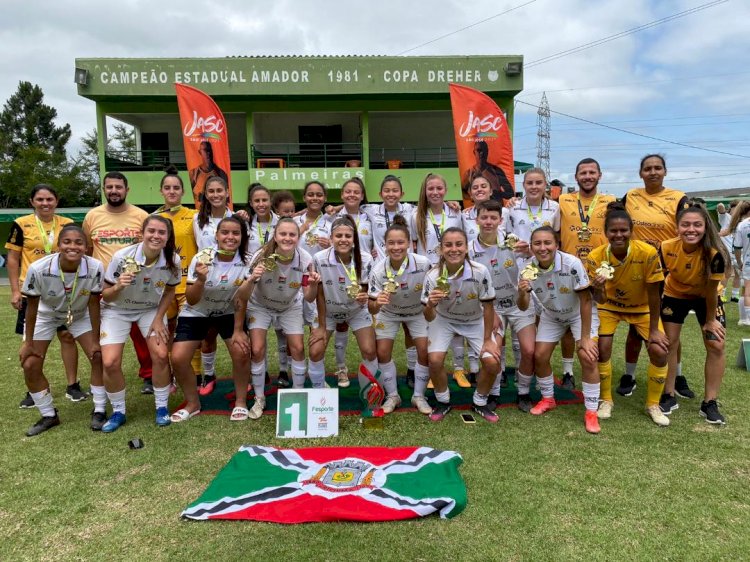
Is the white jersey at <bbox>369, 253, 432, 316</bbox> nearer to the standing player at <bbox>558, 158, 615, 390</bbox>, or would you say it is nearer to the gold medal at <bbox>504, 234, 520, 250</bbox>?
the gold medal at <bbox>504, 234, 520, 250</bbox>

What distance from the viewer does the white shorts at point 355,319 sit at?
15.8 ft

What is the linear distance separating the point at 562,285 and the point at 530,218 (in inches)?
38.9

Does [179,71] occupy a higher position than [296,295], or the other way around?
[179,71]

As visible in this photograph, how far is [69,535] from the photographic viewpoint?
2.80 meters

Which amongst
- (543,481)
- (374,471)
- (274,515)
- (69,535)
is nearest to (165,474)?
(69,535)

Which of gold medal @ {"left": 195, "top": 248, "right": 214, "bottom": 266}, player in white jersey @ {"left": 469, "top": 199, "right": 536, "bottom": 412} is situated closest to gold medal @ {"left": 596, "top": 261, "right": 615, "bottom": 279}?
player in white jersey @ {"left": 469, "top": 199, "right": 536, "bottom": 412}

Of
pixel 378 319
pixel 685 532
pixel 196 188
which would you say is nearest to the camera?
pixel 685 532

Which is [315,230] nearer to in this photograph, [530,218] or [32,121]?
[530,218]

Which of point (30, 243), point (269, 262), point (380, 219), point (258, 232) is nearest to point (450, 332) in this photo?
point (380, 219)

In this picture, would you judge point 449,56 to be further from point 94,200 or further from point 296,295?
point 94,200

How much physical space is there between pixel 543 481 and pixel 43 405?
169 inches

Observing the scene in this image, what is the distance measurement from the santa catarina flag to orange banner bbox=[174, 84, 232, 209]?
674 centimetres

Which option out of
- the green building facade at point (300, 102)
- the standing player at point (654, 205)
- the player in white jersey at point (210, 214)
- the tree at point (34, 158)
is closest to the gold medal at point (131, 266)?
the player in white jersey at point (210, 214)

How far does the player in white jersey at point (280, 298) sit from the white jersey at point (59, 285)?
1.40 m
